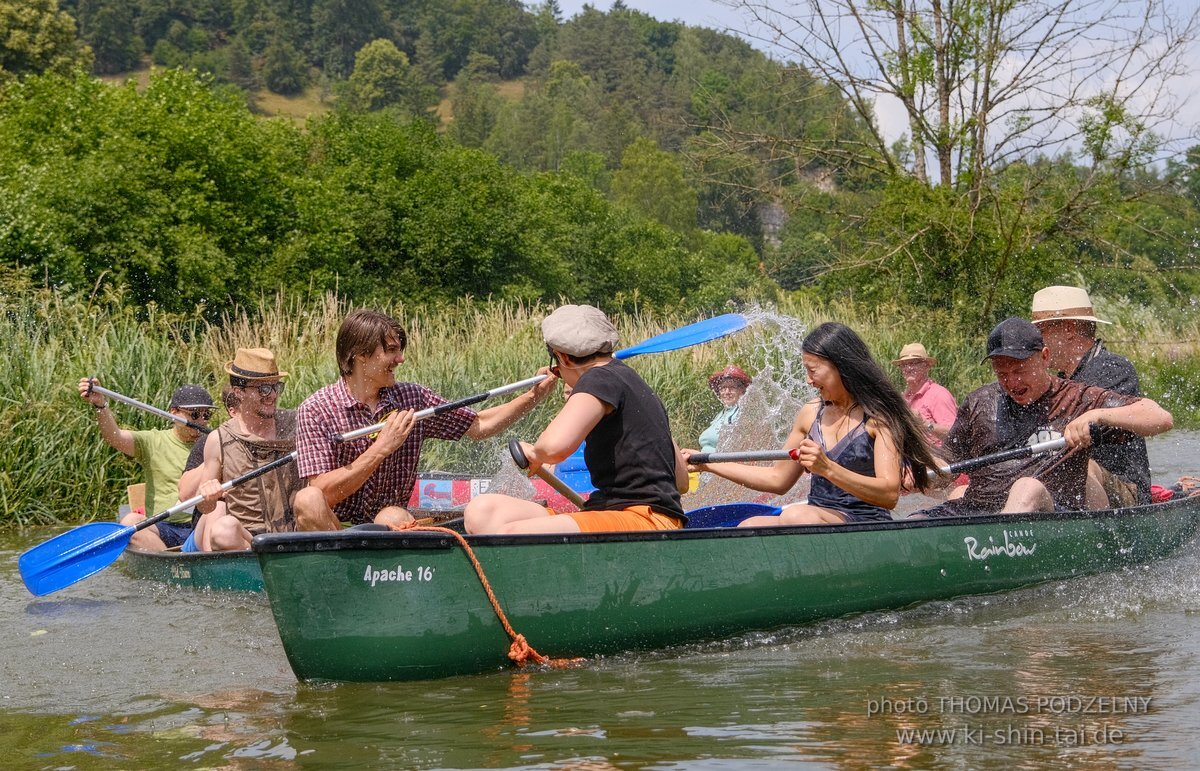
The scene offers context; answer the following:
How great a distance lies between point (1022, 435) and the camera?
648cm

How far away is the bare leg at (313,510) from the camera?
5.52 meters

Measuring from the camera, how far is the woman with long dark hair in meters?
5.41

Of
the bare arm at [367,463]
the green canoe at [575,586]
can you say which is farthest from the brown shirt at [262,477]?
the green canoe at [575,586]

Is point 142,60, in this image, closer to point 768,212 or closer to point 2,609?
point 768,212

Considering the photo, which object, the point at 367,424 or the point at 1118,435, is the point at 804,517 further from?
the point at 367,424

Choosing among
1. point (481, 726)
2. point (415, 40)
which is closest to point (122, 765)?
point (481, 726)

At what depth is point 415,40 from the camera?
14088 cm

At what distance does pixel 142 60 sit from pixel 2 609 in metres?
119

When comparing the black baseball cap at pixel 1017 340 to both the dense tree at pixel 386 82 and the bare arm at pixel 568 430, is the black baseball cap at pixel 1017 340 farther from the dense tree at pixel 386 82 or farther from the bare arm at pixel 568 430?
the dense tree at pixel 386 82

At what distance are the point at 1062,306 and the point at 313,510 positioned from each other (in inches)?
148

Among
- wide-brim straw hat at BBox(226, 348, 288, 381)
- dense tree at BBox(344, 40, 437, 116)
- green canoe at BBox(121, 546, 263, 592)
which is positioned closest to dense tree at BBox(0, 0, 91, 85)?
Result: green canoe at BBox(121, 546, 263, 592)

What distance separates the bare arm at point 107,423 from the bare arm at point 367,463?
3.13 meters

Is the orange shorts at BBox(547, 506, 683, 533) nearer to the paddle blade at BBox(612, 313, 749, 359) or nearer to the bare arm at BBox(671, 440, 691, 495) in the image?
the bare arm at BBox(671, 440, 691, 495)

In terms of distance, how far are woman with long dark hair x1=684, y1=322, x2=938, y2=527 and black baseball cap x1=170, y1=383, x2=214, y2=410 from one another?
4012 millimetres
